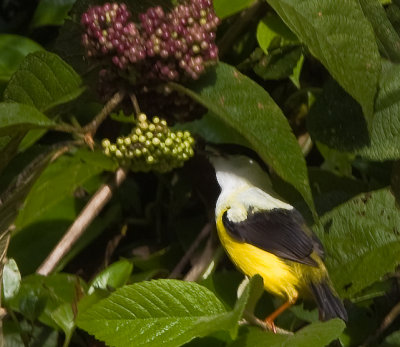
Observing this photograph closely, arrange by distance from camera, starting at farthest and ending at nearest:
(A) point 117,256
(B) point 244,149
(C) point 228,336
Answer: (A) point 117,256
(B) point 244,149
(C) point 228,336

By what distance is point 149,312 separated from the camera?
4.03ft

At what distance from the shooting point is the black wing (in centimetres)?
141

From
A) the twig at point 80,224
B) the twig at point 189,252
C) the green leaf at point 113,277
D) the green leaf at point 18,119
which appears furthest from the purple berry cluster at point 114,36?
the twig at point 189,252

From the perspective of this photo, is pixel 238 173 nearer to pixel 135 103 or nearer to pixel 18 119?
pixel 135 103

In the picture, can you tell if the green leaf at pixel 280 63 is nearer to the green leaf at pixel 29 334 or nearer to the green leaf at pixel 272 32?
the green leaf at pixel 272 32

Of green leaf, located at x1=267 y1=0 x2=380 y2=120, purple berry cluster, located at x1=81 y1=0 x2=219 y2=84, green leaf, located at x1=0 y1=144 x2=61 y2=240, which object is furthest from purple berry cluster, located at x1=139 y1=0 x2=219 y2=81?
green leaf, located at x1=0 y1=144 x2=61 y2=240

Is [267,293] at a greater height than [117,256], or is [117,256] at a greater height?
[267,293]

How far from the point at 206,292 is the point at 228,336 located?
0.15m

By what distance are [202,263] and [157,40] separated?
1.69ft

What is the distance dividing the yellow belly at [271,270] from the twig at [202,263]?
6.0 inches

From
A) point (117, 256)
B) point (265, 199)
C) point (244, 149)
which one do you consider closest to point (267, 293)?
Result: point (265, 199)

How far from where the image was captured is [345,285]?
1398mm

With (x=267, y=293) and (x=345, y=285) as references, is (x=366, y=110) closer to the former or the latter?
(x=345, y=285)

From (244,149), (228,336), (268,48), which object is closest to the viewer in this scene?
(228,336)
